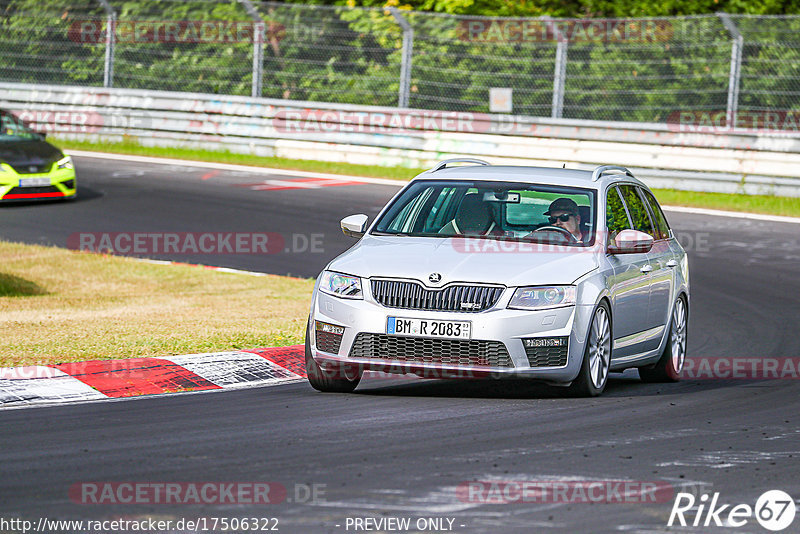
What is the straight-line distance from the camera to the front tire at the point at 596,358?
9.09 metres

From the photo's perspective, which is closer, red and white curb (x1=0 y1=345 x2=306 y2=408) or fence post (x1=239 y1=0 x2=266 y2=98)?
red and white curb (x1=0 y1=345 x2=306 y2=408)

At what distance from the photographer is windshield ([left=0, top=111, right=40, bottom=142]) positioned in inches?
869

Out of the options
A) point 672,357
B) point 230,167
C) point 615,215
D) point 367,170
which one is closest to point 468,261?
point 615,215

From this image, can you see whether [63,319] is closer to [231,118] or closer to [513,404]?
[513,404]

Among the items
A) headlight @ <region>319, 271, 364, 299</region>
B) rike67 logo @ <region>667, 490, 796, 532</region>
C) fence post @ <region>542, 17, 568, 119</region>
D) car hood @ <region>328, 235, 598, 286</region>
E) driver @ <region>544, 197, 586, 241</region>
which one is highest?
fence post @ <region>542, 17, 568, 119</region>

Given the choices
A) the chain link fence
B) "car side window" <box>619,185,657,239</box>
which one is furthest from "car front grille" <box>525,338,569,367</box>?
the chain link fence

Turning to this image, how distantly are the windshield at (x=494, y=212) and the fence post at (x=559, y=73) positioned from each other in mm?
13865

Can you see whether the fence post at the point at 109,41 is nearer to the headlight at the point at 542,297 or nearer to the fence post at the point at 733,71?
the fence post at the point at 733,71

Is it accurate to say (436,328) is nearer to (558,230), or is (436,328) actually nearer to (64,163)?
(558,230)

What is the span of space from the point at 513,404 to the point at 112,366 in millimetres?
2915

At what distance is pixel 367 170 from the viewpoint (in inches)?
1004

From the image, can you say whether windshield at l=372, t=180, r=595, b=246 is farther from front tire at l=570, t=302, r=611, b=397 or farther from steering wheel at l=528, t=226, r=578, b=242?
front tire at l=570, t=302, r=611, b=397

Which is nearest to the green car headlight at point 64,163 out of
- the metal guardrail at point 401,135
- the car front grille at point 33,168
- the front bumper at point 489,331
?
the car front grille at point 33,168

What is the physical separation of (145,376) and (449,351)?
229cm
